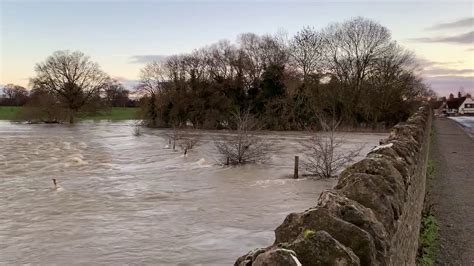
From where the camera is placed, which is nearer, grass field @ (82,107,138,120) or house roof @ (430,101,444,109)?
grass field @ (82,107,138,120)

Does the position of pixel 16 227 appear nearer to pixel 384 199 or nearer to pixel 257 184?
pixel 257 184

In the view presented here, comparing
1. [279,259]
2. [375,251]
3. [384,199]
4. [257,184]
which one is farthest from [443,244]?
[257,184]

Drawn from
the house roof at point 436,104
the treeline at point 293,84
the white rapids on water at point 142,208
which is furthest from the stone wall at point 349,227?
the house roof at point 436,104

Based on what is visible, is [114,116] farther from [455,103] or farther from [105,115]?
[455,103]

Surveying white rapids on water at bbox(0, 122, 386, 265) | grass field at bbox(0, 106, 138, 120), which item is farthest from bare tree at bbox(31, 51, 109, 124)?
white rapids on water at bbox(0, 122, 386, 265)

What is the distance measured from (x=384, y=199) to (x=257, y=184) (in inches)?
618

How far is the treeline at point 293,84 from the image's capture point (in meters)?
52.8

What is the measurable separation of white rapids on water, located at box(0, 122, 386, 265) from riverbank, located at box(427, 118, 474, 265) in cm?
370

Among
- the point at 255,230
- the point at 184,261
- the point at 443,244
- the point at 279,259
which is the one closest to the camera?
the point at 279,259

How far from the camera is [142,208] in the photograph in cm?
1440

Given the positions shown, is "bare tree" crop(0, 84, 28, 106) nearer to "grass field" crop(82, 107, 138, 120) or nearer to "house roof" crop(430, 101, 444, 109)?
"grass field" crop(82, 107, 138, 120)

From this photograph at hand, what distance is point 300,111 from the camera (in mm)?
53406

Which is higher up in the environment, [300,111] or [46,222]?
[300,111]

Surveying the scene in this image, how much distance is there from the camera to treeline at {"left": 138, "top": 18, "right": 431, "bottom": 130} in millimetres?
52844
